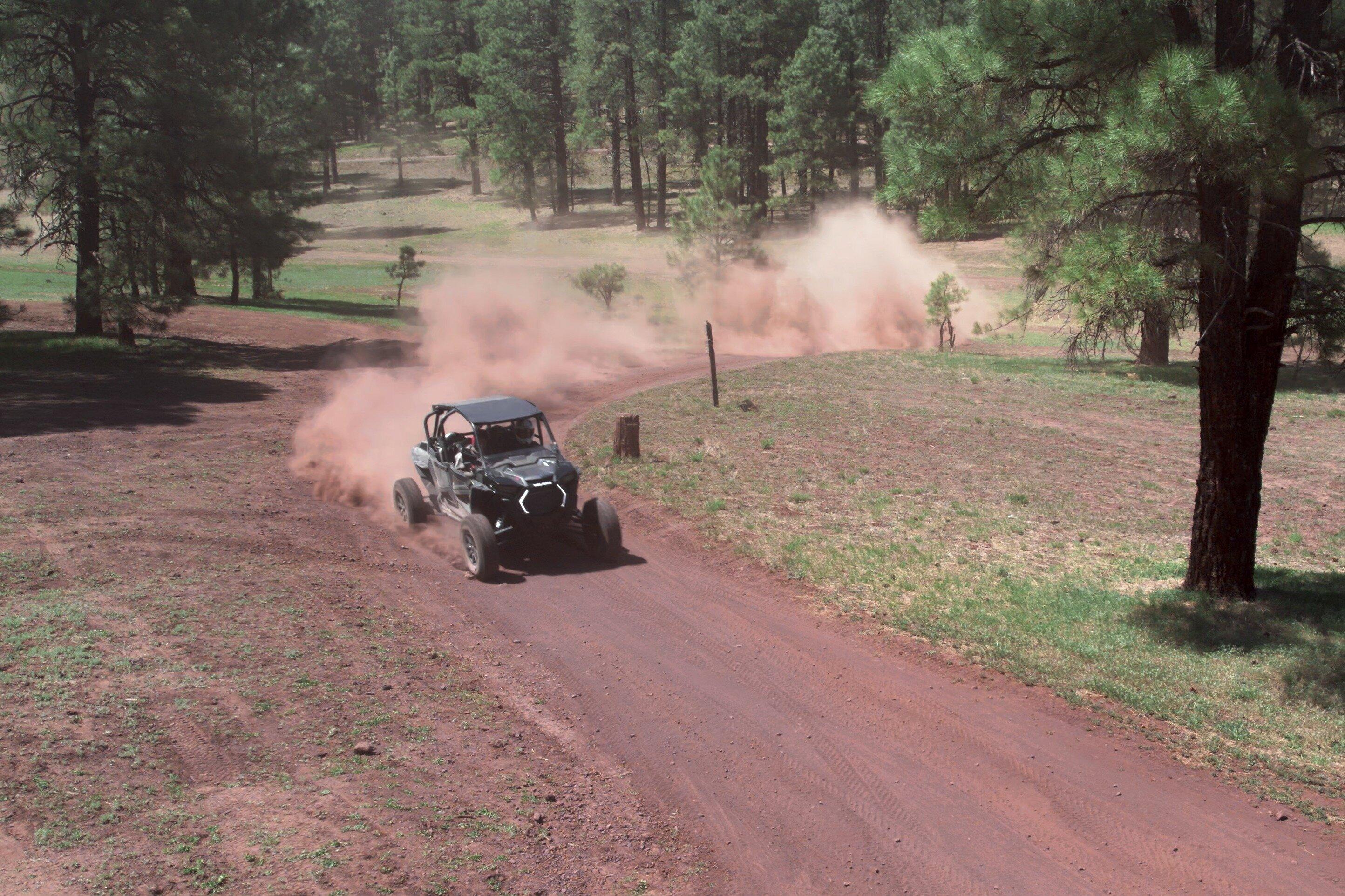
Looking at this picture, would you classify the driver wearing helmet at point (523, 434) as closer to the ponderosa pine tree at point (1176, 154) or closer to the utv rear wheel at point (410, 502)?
the utv rear wheel at point (410, 502)

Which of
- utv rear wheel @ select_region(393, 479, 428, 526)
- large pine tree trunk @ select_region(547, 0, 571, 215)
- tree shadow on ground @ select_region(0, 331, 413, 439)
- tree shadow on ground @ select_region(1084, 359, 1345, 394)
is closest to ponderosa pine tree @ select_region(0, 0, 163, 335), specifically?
tree shadow on ground @ select_region(0, 331, 413, 439)

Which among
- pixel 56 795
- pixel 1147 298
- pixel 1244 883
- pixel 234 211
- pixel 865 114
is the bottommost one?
pixel 1244 883

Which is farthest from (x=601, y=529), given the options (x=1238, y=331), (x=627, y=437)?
(x=1238, y=331)

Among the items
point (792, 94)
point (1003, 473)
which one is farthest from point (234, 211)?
point (792, 94)

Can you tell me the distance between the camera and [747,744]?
842 centimetres

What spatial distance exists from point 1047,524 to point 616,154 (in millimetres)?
70244

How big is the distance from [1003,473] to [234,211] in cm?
2405

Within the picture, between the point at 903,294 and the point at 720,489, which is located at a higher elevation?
the point at 903,294

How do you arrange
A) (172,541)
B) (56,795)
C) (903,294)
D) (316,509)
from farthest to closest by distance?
(903,294)
(316,509)
(172,541)
(56,795)

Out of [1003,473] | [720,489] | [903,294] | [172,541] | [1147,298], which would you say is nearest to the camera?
[1147,298]

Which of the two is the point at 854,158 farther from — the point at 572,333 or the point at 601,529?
the point at 601,529

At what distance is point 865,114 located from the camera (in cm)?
6588

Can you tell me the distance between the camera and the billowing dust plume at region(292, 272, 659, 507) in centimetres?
1736

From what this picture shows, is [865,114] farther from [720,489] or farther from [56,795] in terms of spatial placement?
[56,795]
